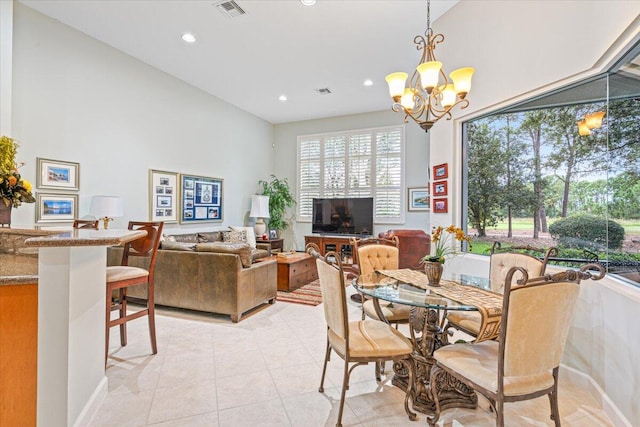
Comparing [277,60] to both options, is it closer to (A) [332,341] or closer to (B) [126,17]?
(B) [126,17]

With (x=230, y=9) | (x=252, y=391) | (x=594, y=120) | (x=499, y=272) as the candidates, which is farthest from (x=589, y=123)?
(x=230, y=9)

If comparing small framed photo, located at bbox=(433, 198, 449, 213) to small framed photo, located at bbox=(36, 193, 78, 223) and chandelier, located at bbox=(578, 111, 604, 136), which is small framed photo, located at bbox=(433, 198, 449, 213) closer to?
chandelier, located at bbox=(578, 111, 604, 136)

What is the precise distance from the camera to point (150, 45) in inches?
170

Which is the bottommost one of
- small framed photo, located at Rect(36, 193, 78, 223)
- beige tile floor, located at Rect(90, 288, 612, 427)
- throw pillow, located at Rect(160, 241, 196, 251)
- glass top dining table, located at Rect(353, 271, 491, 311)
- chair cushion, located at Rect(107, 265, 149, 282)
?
beige tile floor, located at Rect(90, 288, 612, 427)

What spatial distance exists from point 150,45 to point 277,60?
5.70 feet

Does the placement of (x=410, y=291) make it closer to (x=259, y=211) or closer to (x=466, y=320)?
(x=466, y=320)

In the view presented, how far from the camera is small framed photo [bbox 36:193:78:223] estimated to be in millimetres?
3594

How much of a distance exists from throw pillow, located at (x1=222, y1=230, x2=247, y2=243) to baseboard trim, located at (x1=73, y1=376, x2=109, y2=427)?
12.7 feet

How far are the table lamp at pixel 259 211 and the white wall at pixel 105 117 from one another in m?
0.57

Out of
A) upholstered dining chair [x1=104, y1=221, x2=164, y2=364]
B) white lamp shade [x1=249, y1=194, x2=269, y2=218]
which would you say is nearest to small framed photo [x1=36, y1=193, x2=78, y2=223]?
upholstered dining chair [x1=104, y1=221, x2=164, y2=364]

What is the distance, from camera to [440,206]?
406cm

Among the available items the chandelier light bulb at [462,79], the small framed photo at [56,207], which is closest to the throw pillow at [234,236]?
the small framed photo at [56,207]

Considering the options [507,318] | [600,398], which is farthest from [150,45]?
[600,398]

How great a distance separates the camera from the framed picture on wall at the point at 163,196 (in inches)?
196
